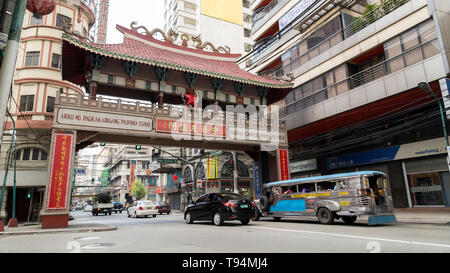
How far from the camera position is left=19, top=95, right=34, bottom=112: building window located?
21281mm

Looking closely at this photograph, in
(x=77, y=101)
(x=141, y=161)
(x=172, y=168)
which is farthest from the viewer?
(x=141, y=161)

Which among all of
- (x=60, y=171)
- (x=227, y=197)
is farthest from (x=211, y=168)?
(x=60, y=171)

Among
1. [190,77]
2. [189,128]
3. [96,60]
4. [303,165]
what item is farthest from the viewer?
[303,165]

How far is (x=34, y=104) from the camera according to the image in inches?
842

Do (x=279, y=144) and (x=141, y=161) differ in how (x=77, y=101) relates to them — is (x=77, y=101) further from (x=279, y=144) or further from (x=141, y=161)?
(x=141, y=161)

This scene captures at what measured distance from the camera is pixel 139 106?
16.9 m

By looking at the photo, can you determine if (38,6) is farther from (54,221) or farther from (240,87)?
(240,87)

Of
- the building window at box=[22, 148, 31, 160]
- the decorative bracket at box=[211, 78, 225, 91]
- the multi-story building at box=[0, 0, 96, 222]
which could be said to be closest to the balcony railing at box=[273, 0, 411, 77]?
the decorative bracket at box=[211, 78, 225, 91]

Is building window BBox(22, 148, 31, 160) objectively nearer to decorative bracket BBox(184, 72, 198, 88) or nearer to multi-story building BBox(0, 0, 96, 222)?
multi-story building BBox(0, 0, 96, 222)

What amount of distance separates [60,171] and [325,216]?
12.9 m

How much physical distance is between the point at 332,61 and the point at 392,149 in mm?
7733

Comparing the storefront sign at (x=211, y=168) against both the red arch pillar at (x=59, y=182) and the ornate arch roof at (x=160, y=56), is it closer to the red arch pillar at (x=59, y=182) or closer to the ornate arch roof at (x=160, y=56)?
the ornate arch roof at (x=160, y=56)
